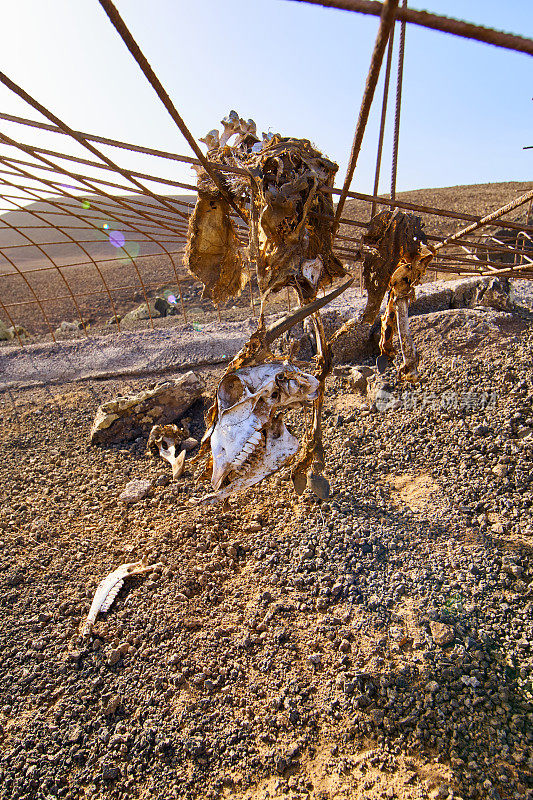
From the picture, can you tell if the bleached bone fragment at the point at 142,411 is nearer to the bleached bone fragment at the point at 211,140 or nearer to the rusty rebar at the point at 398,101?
the bleached bone fragment at the point at 211,140

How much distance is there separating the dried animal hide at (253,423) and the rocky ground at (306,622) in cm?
194

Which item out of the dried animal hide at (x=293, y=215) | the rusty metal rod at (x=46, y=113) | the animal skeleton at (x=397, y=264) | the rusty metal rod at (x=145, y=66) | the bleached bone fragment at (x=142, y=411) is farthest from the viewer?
the bleached bone fragment at (x=142, y=411)

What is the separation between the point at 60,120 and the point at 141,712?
14.9 ft

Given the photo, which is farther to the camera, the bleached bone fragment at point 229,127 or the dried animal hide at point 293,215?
the bleached bone fragment at point 229,127

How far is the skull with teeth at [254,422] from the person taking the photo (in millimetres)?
3080

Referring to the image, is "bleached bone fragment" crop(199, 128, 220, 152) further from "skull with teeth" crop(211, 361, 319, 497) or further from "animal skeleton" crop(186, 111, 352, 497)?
"skull with teeth" crop(211, 361, 319, 497)

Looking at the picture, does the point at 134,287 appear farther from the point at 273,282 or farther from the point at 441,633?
the point at 441,633

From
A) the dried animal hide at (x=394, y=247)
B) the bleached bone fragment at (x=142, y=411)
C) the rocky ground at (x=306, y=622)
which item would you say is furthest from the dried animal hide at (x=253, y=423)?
the bleached bone fragment at (x=142, y=411)

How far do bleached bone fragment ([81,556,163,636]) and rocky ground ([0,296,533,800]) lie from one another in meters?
0.09

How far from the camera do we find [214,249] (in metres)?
4.49

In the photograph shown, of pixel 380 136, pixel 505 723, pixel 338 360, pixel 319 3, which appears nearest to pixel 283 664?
pixel 505 723

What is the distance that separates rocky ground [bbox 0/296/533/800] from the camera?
3.16 m

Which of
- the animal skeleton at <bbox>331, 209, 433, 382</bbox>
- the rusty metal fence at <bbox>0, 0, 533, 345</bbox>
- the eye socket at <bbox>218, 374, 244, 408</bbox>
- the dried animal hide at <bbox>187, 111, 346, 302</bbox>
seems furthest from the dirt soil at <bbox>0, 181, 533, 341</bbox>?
the eye socket at <bbox>218, 374, 244, 408</bbox>

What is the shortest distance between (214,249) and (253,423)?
7.42ft
